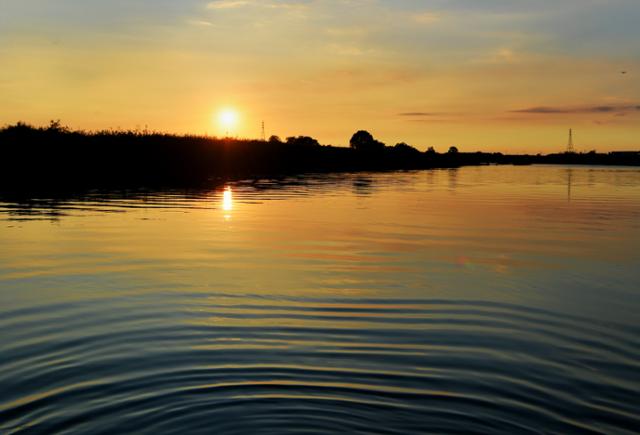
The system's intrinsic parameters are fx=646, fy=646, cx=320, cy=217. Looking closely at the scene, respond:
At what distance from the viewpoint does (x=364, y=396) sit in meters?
6.22

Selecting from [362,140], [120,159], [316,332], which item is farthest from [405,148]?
[316,332]

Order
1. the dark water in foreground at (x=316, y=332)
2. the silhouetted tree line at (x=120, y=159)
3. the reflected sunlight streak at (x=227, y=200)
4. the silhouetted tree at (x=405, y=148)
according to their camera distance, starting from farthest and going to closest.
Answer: the silhouetted tree at (x=405, y=148) → the silhouetted tree line at (x=120, y=159) → the reflected sunlight streak at (x=227, y=200) → the dark water in foreground at (x=316, y=332)

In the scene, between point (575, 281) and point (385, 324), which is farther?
point (575, 281)

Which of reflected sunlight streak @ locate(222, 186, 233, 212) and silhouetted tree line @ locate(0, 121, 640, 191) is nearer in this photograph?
reflected sunlight streak @ locate(222, 186, 233, 212)

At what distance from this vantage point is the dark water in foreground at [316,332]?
19.2 feet

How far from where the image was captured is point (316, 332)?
8.45 m

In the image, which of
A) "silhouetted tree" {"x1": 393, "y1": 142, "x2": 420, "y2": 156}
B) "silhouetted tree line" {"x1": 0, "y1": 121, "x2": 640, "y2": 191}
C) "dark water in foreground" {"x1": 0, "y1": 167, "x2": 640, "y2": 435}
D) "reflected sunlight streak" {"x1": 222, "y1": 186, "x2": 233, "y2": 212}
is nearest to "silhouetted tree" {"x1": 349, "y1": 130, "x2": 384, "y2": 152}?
"silhouetted tree" {"x1": 393, "y1": 142, "x2": 420, "y2": 156}

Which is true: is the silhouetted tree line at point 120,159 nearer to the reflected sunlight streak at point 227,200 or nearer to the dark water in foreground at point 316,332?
the reflected sunlight streak at point 227,200

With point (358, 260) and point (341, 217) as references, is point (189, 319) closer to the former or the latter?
point (358, 260)

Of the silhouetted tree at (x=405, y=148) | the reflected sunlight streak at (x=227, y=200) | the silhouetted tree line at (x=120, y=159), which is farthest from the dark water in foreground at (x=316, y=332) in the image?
the silhouetted tree at (x=405, y=148)

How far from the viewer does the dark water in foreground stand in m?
5.84

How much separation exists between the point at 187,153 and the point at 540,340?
59.6 m

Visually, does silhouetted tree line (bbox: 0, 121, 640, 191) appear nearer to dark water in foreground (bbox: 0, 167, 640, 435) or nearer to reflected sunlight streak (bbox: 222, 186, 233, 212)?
reflected sunlight streak (bbox: 222, 186, 233, 212)

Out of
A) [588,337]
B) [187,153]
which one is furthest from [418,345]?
[187,153]
